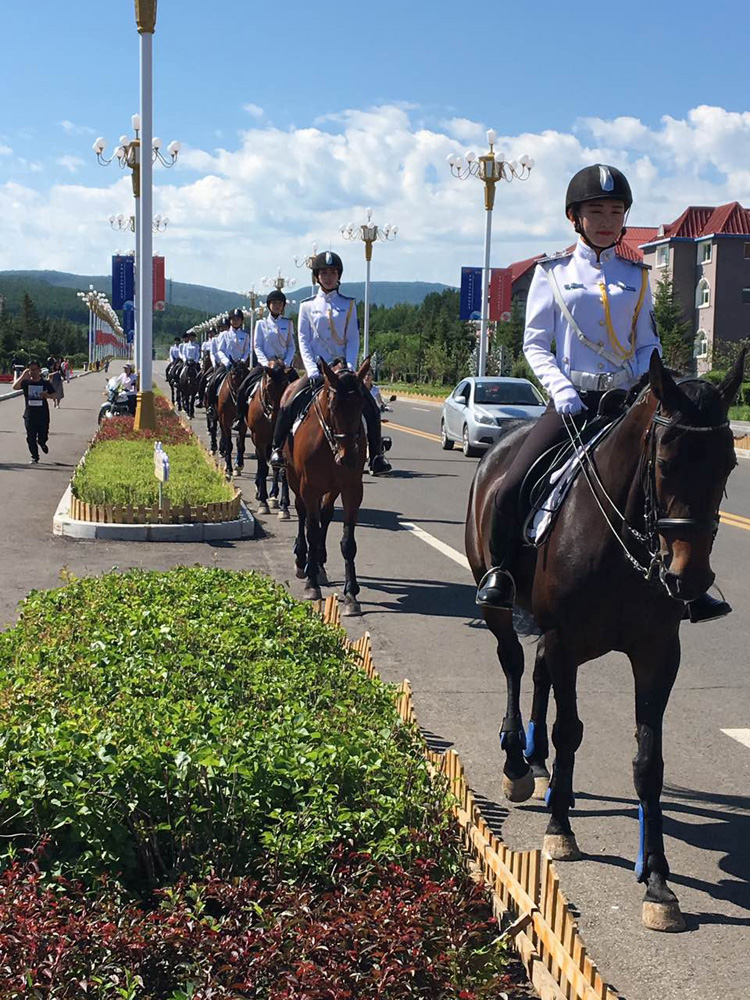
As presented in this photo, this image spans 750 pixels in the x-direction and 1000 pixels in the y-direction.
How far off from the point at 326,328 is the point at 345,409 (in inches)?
70.3

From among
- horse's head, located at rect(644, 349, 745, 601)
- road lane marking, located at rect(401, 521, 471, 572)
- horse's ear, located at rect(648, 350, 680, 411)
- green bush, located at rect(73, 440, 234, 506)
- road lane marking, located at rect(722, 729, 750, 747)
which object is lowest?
road lane marking, located at rect(401, 521, 471, 572)

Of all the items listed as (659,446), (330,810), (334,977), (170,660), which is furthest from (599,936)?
(170,660)

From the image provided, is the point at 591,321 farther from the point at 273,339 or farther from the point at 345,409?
the point at 273,339

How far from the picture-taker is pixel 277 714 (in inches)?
217

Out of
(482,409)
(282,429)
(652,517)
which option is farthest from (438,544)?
(482,409)

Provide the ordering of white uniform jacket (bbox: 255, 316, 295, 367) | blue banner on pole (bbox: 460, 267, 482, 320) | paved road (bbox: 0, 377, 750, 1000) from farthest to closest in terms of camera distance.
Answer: blue banner on pole (bbox: 460, 267, 482, 320)
white uniform jacket (bbox: 255, 316, 295, 367)
paved road (bbox: 0, 377, 750, 1000)

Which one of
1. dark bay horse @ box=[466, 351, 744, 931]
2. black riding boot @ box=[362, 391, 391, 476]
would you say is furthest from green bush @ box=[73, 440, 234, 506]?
dark bay horse @ box=[466, 351, 744, 931]

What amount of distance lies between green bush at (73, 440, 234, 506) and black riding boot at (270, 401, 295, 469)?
255 cm

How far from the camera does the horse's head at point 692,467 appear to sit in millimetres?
4406

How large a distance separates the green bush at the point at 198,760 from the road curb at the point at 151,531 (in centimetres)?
760

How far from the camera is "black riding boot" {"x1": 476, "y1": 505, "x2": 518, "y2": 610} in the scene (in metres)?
6.00

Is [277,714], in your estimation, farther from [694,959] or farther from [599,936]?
[694,959]

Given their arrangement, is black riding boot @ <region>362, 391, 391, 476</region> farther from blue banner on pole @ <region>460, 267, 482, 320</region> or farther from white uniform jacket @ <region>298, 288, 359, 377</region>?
blue banner on pole @ <region>460, 267, 482, 320</region>

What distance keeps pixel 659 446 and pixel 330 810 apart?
1.83m
